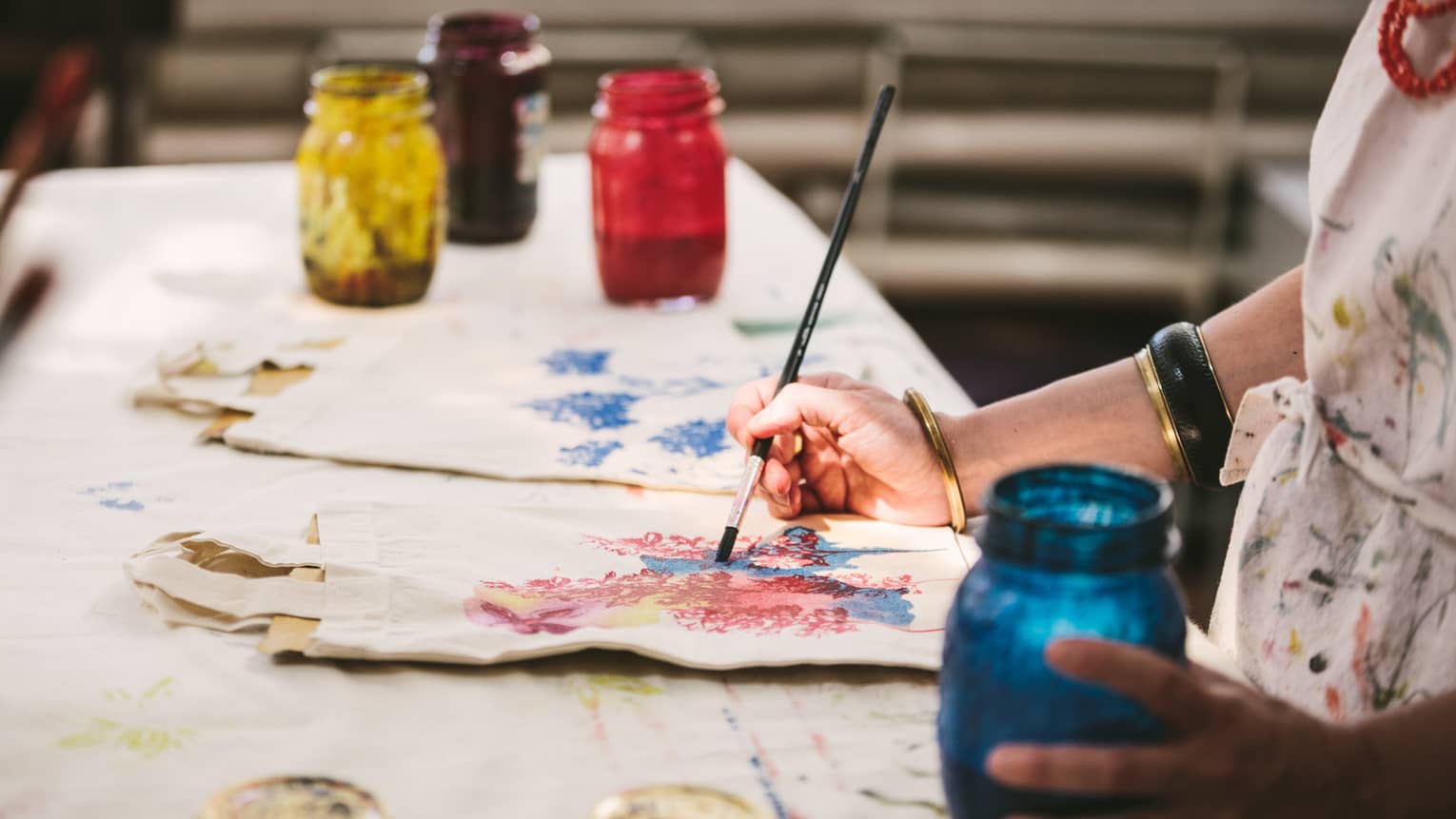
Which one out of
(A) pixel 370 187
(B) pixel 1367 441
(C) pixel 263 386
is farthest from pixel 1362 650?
(A) pixel 370 187

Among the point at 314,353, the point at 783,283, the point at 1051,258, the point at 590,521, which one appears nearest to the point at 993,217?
the point at 1051,258

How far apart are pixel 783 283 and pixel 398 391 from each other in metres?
0.47

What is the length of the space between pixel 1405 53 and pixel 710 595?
1.57 feet

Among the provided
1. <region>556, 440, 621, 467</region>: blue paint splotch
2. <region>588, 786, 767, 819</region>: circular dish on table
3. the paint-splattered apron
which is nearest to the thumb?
<region>556, 440, 621, 467</region>: blue paint splotch

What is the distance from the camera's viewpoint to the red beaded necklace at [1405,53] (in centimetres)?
81

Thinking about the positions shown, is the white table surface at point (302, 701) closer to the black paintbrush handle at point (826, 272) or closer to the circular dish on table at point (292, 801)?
the circular dish on table at point (292, 801)

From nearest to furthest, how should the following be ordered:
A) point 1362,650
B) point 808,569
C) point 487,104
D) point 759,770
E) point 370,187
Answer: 1. point 759,770
2. point 1362,650
3. point 808,569
4. point 370,187
5. point 487,104

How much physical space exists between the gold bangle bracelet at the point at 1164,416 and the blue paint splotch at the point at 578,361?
0.47 meters

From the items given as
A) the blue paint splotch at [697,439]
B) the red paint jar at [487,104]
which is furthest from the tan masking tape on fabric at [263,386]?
the red paint jar at [487,104]

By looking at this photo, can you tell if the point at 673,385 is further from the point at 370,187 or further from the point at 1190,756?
the point at 1190,756

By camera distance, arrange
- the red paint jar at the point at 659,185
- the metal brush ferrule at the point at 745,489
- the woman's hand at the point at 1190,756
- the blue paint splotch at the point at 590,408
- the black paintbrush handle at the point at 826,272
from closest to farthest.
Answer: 1. the woman's hand at the point at 1190,756
2. the metal brush ferrule at the point at 745,489
3. the black paintbrush handle at the point at 826,272
4. the blue paint splotch at the point at 590,408
5. the red paint jar at the point at 659,185

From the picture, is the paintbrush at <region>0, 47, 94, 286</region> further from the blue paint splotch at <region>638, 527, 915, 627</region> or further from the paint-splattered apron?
the paint-splattered apron

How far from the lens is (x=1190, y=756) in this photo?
1.84ft

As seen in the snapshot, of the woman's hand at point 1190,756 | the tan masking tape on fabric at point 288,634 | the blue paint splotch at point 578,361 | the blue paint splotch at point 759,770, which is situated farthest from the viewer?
the blue paint splotch at point 578,361
